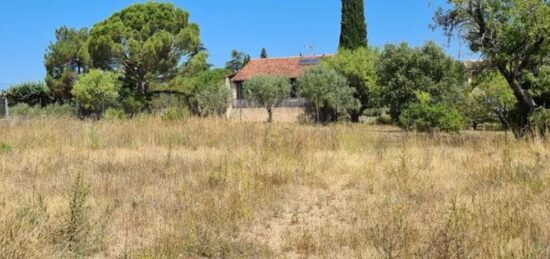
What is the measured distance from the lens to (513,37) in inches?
523

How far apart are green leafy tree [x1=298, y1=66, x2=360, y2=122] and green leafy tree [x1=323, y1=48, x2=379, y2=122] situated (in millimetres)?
1258

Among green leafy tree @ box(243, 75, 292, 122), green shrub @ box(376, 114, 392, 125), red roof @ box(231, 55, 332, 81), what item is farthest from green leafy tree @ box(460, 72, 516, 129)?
red roof @ box(231, 55, 332, 81)

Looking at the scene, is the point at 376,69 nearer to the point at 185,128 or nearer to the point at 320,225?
the point at 185,128

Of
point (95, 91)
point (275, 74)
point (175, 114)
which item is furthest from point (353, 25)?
point (175, 114)

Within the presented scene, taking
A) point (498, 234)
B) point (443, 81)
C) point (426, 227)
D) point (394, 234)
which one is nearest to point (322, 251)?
point (394, 234)

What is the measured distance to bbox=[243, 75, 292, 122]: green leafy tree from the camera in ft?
123

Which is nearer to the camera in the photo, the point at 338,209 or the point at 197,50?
the point at 338,209

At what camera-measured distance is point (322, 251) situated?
4305mm

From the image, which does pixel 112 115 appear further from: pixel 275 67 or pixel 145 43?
pixel 275 67

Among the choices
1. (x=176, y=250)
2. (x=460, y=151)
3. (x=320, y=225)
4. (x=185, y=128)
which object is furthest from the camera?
(x=185, y=128)

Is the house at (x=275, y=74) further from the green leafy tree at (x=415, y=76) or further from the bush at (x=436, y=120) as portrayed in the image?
the bush at (x=436, y=120)

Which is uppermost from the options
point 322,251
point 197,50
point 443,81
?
point 197,50

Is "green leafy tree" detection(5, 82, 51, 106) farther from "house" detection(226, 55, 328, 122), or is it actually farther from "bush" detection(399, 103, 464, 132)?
"bush" detection(399, 103, 464, 132)

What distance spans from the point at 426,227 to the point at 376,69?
27.5 m
